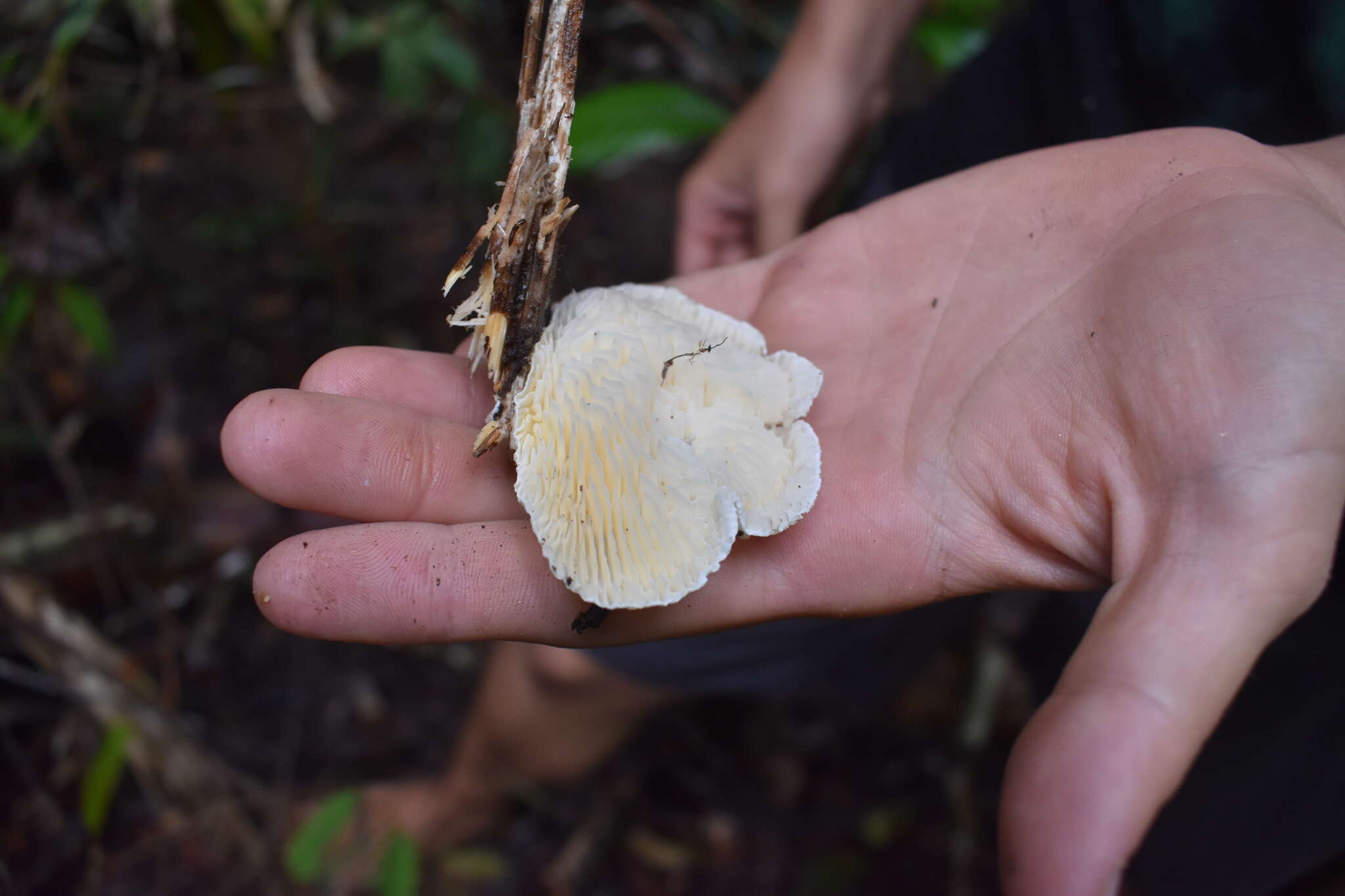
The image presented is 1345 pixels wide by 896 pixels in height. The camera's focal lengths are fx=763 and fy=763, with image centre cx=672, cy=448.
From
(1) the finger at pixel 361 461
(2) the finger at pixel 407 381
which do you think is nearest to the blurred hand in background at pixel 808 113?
(2) the finger at pixel 407 381

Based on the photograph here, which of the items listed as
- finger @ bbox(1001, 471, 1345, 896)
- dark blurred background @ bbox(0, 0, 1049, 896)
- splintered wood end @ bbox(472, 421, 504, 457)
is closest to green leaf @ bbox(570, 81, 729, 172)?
dark blurred background @ bbox(0, 0, 1049, 896)

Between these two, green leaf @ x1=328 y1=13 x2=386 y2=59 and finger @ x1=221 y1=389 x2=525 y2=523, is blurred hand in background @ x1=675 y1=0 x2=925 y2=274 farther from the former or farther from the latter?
green leaf @ x1=328 y1=13 x2=386 y2=59

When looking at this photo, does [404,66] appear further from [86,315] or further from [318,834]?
[318,834]

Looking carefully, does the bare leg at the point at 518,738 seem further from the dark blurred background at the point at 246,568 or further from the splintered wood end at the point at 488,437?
the splintered wood end at the point at 488,437

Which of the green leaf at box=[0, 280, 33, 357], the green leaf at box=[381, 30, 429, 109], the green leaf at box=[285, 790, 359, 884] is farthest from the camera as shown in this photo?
the green leaf at box=[381, 30, 429, 109]

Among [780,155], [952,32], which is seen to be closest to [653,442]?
[780,155]

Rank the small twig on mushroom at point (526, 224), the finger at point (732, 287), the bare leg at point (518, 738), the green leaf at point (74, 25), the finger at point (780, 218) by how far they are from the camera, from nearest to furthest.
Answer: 1. the small twig on mushroom at point (526, 224)
2. the green leaf at point (74, 25)
3. the finger at point (732, 287)
4. the finger at point (780, 218)
5. the bare leg at point (518, 738)
